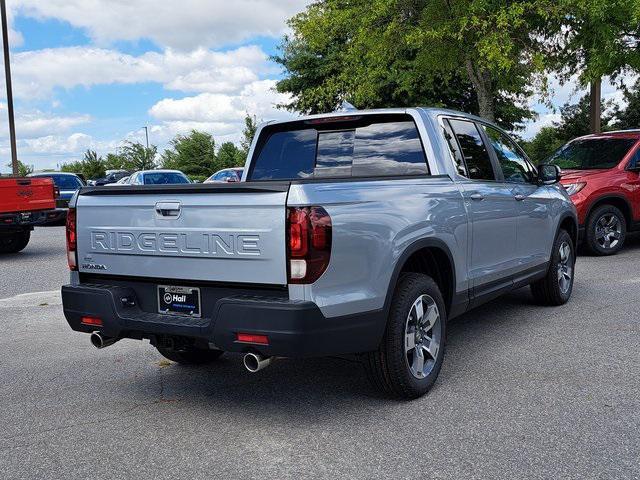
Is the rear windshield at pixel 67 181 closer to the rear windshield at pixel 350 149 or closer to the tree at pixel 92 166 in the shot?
the rear windshield at pixel 350 149

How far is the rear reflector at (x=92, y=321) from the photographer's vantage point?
4.09m

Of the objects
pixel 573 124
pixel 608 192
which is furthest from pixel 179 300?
pixel 573 124

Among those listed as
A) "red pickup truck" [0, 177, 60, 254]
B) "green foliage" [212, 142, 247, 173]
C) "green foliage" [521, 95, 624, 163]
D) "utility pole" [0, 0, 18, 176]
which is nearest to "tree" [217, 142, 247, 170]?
"green foliage" [212, 142, 247, 173]

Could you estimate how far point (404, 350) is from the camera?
4004 mm

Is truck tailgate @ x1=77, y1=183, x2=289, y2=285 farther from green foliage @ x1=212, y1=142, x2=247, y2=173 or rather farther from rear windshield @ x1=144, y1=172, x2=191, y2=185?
green foliage @ x1=212, y1=142, x2=247, y2=173

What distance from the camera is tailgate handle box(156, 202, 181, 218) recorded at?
3.79 meters

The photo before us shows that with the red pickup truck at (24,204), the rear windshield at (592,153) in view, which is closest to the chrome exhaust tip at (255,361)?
the rear windshield at (592,153)

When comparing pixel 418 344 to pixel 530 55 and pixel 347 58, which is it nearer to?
pixel 530 55

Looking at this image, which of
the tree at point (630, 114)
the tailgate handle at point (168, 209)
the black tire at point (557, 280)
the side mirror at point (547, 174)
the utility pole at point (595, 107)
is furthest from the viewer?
the tree at point (630, 114)

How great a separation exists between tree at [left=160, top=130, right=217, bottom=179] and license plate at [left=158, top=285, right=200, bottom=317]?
56039mm

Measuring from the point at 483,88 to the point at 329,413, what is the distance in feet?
50.4

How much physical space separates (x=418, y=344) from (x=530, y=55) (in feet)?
45.2

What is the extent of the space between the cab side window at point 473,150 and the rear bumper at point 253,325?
1925mm

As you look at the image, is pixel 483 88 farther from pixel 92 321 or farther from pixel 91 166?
pixel 91 166
